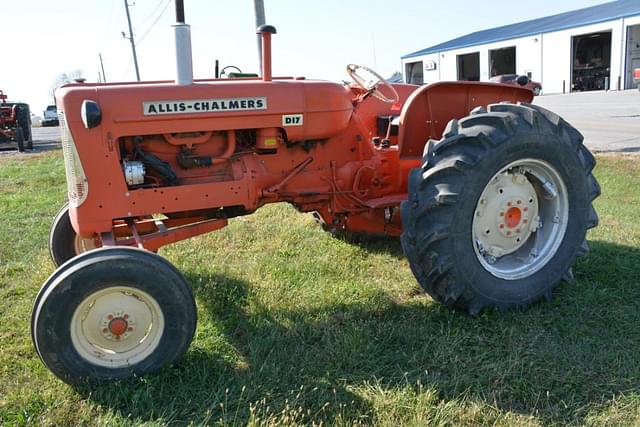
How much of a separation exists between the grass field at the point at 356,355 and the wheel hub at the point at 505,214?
1.48 feet

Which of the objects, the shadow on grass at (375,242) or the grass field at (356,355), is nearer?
the grass field at (356,355)

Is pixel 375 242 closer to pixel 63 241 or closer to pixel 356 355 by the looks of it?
pixel 356 355

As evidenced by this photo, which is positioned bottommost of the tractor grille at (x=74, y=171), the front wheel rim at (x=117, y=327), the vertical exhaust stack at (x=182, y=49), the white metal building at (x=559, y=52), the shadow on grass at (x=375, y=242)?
the shadow on grass at (x=375, y=242)

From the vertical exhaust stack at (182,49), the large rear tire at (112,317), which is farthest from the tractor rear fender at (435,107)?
the large rear tire at (112,317)

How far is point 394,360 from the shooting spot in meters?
2.98

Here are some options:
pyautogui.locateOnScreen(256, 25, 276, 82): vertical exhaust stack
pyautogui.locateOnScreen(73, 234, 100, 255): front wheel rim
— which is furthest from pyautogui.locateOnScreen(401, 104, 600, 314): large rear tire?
pyautogui.locateOnScreen(73, 234, 100, 255): front wheel rim

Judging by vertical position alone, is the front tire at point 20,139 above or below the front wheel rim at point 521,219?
above

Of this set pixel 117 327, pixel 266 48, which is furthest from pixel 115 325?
pixel 266 48

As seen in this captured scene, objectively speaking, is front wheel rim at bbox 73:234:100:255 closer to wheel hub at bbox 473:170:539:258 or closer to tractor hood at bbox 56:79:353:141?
tractor hood at bbox 56:79:353:141

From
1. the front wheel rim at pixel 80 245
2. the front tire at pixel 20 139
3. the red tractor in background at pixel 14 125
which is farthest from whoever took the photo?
the red tractor in background at pixel 14 125

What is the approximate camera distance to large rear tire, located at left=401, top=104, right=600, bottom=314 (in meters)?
3.22

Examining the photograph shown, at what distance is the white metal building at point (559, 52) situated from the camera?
32969mm

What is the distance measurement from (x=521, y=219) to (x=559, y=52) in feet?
122

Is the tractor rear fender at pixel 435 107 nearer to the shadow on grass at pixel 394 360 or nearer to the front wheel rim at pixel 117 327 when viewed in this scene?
the shadow on grass at pixel 394 360
